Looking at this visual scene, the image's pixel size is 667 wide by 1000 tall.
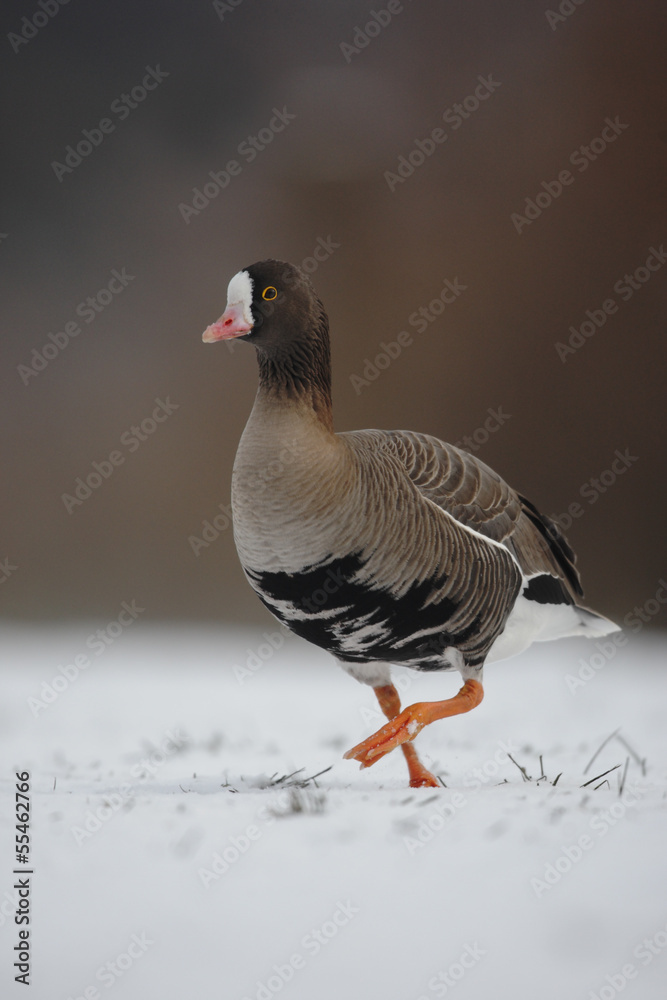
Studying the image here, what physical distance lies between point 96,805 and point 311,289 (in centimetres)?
84

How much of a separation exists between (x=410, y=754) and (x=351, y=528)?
0.49m

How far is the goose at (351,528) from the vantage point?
1.33 metres

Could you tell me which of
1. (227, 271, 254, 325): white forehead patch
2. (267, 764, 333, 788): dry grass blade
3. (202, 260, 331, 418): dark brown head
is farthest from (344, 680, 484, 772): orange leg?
(227, 271, 254, 325): white forehead patch

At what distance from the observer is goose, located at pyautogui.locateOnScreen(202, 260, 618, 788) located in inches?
52.5

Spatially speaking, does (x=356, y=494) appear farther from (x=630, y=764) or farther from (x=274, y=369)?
(x=630, y=764)

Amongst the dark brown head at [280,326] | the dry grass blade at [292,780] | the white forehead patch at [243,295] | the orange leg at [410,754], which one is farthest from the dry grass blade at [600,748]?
the white forehead patch at [243,295]

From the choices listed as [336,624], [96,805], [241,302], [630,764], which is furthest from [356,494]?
[630,764]

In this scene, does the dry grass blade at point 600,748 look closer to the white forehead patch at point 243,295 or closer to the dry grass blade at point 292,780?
the dry grass blade at point 292,780

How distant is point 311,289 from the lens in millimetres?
1429

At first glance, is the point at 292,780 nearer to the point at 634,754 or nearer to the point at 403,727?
the point at 403,727

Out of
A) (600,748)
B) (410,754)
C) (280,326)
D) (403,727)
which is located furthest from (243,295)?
(600,748)

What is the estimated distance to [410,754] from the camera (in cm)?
158

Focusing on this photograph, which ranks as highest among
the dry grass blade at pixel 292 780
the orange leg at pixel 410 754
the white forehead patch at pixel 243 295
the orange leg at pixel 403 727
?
the white forehead patch at pixel 243 295

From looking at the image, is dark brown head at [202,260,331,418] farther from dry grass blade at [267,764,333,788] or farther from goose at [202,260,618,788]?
dry grass blade at [267,764,333,788]
